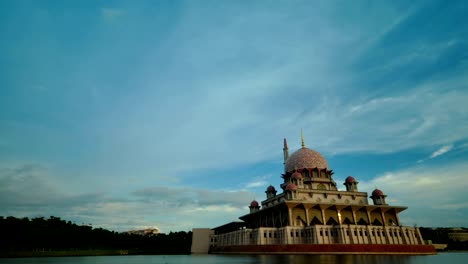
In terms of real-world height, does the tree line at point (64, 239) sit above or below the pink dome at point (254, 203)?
below

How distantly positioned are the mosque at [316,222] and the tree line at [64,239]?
56.5ft

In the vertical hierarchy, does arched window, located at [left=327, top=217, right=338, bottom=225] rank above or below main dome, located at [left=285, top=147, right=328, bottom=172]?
below

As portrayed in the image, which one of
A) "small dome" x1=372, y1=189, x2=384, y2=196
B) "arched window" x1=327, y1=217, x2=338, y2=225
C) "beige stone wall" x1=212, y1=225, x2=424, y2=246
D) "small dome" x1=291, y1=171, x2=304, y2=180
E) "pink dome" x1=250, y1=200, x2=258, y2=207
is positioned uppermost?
"small dome" x1=291, y1=171, x2=304, y2=180

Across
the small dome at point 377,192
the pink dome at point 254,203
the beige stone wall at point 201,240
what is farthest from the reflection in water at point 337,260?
the beige stone wall at point 201,240

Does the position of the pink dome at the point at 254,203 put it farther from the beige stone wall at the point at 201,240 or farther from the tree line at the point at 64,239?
the tree line at the point at 64,239

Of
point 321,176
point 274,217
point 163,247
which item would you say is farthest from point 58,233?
point 321,176

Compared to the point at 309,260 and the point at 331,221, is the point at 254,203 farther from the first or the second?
the point at 309,260

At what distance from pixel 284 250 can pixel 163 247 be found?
153ft

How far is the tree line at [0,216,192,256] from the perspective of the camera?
192 ft

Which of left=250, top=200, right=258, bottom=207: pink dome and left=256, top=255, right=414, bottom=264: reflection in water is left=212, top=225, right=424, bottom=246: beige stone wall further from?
left=256, top=255, right=414, bottom=264: reflection in water

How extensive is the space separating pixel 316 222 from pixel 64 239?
171 feet

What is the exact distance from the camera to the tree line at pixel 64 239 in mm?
58438

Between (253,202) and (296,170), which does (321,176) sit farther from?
(253,202)

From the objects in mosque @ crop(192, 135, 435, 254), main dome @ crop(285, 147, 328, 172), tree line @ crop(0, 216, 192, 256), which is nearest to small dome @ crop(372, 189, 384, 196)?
mosque @ crop(192, 135, 435, 254)
